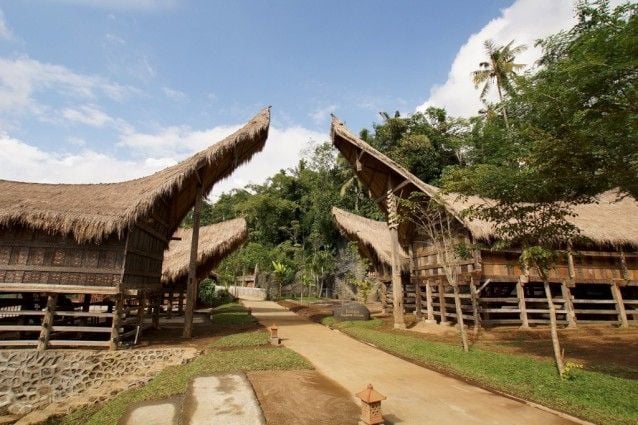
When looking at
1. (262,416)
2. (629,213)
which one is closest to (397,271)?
(262,416)

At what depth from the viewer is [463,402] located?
537 cm

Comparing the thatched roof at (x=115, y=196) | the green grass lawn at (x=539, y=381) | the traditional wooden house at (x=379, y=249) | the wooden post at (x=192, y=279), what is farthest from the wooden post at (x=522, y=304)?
the wooden post at (x=192, y=279)

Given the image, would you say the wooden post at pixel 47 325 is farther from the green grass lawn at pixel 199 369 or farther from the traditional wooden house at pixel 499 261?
the traditional wooden house at pixel 499 261

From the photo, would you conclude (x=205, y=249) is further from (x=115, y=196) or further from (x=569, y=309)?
(x=569, y=309)

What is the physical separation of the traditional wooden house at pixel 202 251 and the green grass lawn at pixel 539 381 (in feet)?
29.2

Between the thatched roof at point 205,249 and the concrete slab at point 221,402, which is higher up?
the thatched roof at point 205,249

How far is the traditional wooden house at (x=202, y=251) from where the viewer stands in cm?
1548

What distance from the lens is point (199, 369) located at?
716 cm

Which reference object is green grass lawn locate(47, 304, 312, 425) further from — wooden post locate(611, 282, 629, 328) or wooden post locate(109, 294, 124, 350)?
wooden post locate(611, 282, 629, 328)

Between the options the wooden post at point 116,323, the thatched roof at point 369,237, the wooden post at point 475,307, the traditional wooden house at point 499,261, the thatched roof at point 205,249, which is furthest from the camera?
the thatched roof at point 369,237

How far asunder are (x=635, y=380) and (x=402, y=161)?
26.6 meters

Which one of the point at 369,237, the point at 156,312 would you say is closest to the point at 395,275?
the point at 369,237

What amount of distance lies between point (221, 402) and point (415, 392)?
120 inches

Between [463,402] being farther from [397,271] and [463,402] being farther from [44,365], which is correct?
[44,365]
